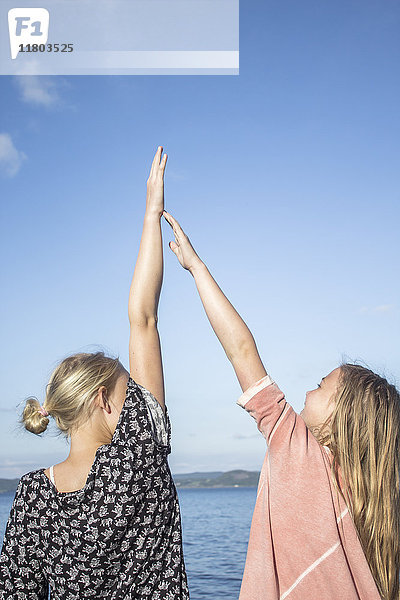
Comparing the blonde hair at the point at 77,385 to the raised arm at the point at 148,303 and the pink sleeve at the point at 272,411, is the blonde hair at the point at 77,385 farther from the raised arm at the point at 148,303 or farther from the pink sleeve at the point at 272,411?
the pink sleeve at the point at 272,411

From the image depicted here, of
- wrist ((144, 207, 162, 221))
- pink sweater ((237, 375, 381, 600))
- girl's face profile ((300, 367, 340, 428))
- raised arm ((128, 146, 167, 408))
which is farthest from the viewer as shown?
wrist ((144, 207, 162, 221))

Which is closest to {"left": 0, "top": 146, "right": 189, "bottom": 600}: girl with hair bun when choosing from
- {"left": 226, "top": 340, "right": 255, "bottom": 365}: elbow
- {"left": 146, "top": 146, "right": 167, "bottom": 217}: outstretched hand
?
{"left": 146, "top": 146, "right": 167, "bottom": 217}: outstretched hand

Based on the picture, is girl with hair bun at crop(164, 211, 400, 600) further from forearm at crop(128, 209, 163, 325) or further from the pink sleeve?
forearm at crop(128, 209, 163, 325)

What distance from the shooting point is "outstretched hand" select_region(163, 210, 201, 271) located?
259 centimetres

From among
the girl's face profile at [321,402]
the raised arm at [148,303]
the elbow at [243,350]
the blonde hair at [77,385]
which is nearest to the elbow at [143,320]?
the raised arm at [148,303]

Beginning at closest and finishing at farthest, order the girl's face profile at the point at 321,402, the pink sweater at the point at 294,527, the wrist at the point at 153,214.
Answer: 1. the pink sweater at the point at 294,527
2. the girl's face profile at the point at 321,402
3. the wrist at the point at 153,214

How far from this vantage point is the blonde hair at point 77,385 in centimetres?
257

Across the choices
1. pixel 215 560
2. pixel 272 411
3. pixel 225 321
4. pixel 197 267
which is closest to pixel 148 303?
pixel 197 267

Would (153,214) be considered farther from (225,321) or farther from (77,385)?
(77,385)

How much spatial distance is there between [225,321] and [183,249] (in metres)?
0.46

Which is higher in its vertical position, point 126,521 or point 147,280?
point 147,280

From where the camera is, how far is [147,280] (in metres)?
2.63

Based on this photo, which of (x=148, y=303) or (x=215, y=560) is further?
(x=215, y=560)

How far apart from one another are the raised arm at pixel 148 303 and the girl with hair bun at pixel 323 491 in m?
0.32
